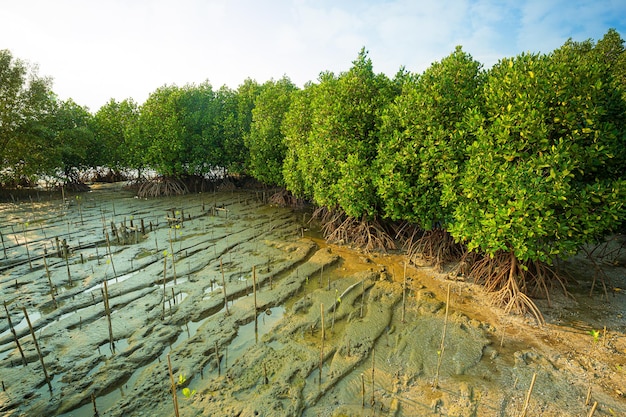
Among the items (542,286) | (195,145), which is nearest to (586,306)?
(542,286)

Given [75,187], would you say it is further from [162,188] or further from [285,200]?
[285,200]

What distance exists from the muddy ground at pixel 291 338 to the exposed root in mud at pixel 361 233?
61 centimetres

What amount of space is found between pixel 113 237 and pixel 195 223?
3.32 meters

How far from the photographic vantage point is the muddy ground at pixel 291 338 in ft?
17.3

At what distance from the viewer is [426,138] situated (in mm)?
9398

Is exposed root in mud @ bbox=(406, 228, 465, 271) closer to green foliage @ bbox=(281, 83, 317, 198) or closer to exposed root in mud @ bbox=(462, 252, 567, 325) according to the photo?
exposed root in mud @ bbox=(462, 252, 567, 325)

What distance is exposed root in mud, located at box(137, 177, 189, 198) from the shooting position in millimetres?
21297

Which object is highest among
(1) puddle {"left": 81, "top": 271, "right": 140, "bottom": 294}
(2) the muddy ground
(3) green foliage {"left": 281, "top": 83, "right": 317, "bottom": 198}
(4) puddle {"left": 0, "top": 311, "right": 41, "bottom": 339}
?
(3) green foliage {"left": 281, "top": 83, "right": 317, "bottom": 198}

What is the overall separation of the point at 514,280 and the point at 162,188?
66.7ft

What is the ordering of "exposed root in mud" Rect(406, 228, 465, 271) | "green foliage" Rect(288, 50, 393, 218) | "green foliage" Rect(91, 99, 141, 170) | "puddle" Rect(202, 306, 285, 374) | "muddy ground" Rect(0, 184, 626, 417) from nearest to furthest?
"muddy ground" Rect(0, 184, 626, 417) → "puddle" Rect(202, 306, 285, 374) → "exposed root in mud" Rect(406, 228, 465, 271) → "green foliage" Rect(288, 50, 393, 218) → "green foliage" Rect(91, 99, 141, 170)

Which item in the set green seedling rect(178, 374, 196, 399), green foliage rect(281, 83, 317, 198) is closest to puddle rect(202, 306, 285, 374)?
green seedling rect(178, 374, 196, 399)

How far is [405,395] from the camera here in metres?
5.39

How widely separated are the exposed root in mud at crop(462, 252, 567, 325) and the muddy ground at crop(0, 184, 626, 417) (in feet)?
0.98

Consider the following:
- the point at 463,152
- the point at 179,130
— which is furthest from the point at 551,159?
the point at 179,130
